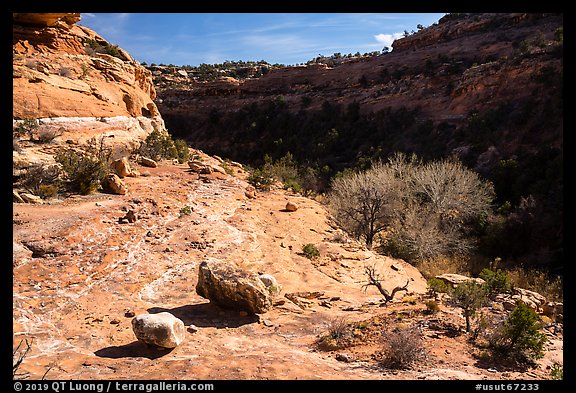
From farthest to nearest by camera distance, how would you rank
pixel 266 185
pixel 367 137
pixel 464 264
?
pixel 367 137 → pixel 266 185 → pixel 464 264

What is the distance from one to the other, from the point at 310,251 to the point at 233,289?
382cm

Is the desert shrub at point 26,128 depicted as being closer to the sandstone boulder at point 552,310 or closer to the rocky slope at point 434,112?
the sandstone boulder at point 552,310

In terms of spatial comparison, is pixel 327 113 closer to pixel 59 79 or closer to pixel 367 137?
pixel 367 137

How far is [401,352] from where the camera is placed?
398cm

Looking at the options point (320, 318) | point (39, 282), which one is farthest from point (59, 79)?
point (320, 318)

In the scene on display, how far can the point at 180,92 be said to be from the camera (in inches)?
1666

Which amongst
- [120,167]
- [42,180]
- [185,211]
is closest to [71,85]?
[120,167]

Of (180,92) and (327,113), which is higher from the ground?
(180,92)

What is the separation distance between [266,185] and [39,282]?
9.56 meters

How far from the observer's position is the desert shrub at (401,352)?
3.96m

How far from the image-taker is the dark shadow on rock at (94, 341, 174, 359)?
13.1 ft

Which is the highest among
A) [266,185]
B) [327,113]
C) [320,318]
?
[327,113]

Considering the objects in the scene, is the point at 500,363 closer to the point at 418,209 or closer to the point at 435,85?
the point at 418,209

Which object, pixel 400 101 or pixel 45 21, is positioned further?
pixel 400 101
